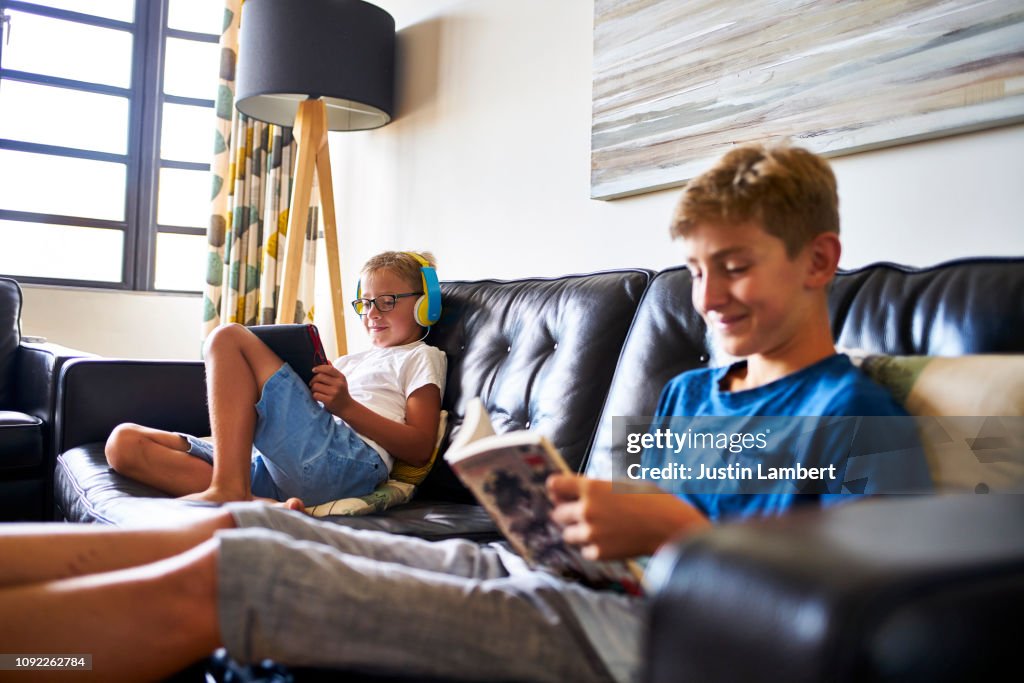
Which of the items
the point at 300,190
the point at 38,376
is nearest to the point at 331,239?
the point at 300,190

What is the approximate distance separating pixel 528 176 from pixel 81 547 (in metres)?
1.83

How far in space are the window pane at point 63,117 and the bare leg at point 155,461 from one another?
286cm

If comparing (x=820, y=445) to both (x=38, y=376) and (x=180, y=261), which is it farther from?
(x=180, y=261)

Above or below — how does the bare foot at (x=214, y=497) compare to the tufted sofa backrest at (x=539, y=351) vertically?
below

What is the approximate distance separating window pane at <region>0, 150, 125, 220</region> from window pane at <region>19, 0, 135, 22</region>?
728 mm

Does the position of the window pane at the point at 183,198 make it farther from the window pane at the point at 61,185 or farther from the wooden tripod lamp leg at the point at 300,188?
the wooden tripod lamp leg at the point at 300,188

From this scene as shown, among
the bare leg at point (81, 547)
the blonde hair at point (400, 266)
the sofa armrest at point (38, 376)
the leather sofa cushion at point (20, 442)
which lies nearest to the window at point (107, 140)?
the sofa armrest at point (38, 376)

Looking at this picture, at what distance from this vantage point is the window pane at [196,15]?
430 cm

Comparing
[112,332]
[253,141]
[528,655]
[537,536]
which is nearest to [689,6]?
[537,536]

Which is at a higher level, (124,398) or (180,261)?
(180,261)

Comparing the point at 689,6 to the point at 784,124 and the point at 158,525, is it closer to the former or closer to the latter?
the point at 784,124

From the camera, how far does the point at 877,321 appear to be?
120cm

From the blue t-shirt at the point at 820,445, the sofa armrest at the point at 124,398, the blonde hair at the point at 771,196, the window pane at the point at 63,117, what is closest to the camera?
the blue t-shirt at the point at 820,445

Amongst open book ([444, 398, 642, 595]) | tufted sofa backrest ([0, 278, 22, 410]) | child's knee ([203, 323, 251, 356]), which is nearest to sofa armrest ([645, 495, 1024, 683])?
open book ([444, 398, 642, 595])
